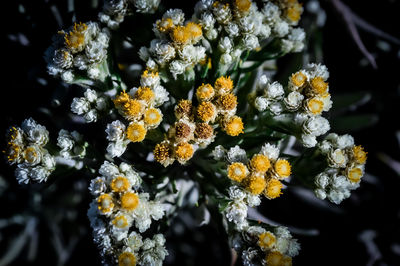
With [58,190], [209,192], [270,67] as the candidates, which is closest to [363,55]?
[270,67]

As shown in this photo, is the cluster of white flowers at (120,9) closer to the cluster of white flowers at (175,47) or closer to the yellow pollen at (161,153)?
the cluster of white flowers at (175,47)

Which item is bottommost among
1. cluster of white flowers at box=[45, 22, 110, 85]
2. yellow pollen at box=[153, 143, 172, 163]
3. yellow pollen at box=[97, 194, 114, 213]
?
yellow pollen at box=[97, 194, 114, 213]

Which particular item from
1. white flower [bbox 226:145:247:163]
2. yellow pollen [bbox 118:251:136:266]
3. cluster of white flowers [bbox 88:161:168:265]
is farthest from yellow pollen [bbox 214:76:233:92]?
yellow pollen [bbox 118:251:136:266]

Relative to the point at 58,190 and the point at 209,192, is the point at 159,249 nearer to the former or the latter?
the point at 209,192

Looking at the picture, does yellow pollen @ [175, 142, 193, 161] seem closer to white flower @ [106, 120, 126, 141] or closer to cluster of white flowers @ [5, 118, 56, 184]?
white flower @ [106, 120, 126, 141]

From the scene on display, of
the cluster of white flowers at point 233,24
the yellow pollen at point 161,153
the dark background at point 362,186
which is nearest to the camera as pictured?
the yellow pollen at point 161,153

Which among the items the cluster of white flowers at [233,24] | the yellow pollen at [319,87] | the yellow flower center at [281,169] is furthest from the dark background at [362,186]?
the yellow flower center at [281,169]
